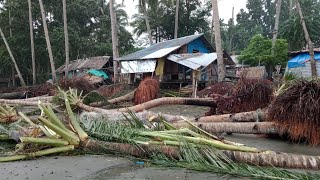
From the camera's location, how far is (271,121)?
7508 millimetres

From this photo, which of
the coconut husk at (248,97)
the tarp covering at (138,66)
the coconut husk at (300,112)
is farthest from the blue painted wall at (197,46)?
the coconut husk at (300,112)

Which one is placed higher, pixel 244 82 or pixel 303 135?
pixel 244 82

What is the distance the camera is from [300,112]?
683 centimetres

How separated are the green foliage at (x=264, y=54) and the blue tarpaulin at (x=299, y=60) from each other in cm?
145

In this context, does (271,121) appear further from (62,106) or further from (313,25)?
(313,25)

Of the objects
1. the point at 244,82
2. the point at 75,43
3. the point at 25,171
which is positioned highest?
the point at 75,43

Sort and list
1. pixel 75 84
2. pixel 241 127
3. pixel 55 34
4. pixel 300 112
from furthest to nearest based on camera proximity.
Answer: pixel 55 34 → pixel 75 84 → pixel 241 127 → pixel 300 112

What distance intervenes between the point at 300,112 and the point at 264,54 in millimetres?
21159

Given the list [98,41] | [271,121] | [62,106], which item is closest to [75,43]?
[98,41]

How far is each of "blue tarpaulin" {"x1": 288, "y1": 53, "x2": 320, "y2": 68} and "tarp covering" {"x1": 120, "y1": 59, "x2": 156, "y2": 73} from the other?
30.9ft

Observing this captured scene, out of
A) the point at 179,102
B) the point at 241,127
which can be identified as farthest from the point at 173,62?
the point at 241,127

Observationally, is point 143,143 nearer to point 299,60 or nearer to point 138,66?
point 138,66

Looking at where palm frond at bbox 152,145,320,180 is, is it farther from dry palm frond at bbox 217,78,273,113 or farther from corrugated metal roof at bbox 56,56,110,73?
corrugated metal roof at bbox 56,56,110,73

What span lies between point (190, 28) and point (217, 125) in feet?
115
